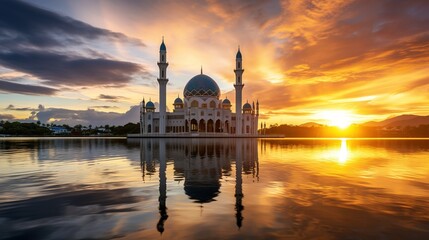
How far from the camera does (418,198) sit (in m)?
10.3

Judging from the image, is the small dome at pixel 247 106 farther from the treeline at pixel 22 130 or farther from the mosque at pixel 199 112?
the treeline at pixel 22 130

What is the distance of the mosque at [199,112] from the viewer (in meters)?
91.7

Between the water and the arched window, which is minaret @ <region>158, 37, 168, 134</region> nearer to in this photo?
the arched window

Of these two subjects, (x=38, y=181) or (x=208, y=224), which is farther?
(x=38, y=181)

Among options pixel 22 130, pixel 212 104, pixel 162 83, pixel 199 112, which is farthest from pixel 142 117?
pixel 22 130

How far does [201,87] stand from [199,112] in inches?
419

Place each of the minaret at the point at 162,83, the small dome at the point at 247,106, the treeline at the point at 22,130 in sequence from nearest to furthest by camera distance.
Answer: the minaret at the point at 162,83
the small dome at the point at 247,106
the treeline at the point at 22,130

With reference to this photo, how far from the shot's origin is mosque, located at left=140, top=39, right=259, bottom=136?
301 ft

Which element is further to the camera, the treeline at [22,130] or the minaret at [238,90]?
the treeline at [22,130]

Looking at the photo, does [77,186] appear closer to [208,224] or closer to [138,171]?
[138,171]

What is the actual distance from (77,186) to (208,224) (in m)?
6.79

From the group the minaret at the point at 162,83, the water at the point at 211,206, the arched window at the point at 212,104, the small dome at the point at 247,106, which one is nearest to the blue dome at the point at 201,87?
the arched window at the point at 212,104

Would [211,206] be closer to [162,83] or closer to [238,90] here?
[162,83]

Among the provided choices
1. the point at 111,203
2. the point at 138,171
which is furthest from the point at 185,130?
the point at 111,203
